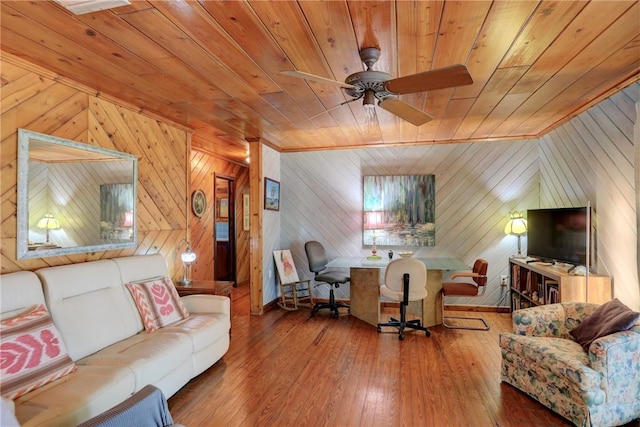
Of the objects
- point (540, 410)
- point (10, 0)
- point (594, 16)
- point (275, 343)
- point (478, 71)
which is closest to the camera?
point (10, 0)

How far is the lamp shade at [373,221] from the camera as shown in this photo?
540cm

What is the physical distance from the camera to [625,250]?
→ 3068mm

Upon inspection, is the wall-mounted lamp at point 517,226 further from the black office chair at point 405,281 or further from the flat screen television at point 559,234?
the black office chair at point 405,281

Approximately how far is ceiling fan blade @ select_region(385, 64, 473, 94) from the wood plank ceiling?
273mm

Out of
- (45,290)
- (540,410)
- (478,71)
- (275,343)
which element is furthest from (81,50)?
(540,410)

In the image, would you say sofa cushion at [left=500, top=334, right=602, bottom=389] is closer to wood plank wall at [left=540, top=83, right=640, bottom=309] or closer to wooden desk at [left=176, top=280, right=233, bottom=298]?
wood plank wall at [left=540, top=83, right=640, bottom=309]

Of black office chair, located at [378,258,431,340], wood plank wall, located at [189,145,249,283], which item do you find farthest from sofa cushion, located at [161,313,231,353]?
wood plank wall, located at [189,145,249,283]

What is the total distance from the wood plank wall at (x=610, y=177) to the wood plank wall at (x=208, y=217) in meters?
4.78

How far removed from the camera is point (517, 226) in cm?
471

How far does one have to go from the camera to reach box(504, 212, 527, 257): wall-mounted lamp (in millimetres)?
4695

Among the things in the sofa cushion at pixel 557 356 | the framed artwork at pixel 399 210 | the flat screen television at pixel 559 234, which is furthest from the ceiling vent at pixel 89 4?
the framed artwork at pixel 399 210

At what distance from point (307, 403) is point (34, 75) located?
314 cm

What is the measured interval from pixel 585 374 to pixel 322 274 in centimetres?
315

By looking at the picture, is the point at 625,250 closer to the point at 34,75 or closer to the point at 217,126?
the point at 217,126
